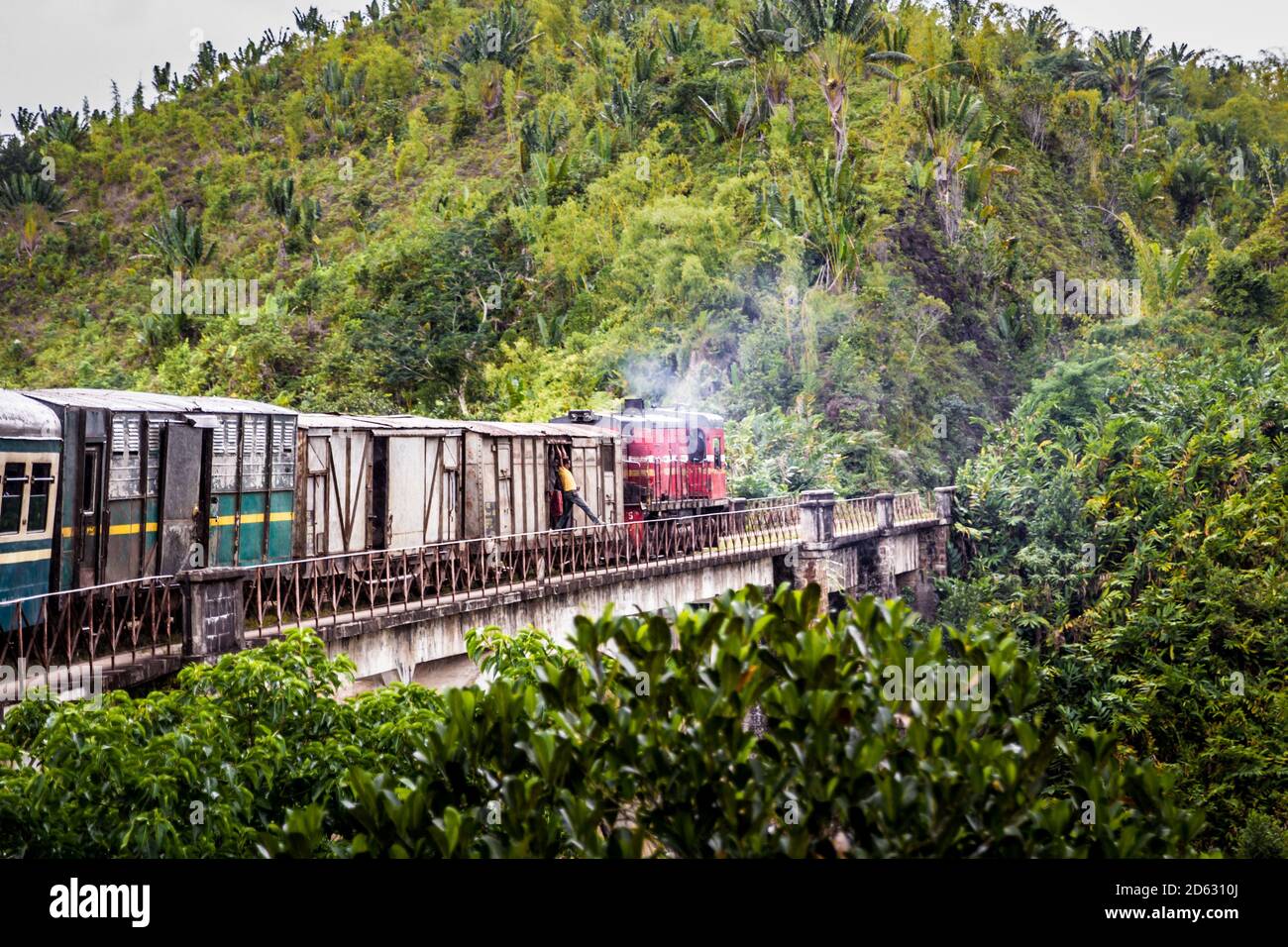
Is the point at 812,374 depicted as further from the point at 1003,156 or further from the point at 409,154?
the point at 409,154

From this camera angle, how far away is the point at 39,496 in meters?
11.9

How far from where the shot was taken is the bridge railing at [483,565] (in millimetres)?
14383

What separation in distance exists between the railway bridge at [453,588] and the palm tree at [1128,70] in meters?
44.8

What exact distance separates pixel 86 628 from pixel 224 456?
381 cm

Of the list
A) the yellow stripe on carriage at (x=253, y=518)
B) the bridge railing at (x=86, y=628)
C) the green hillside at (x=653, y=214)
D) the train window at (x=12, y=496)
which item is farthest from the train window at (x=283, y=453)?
the green hillside at (x=653, y=214)

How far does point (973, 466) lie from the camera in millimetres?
36031

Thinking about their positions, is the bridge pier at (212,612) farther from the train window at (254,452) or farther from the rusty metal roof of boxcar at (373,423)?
the rusty metal roof of boxcar at (373,423)

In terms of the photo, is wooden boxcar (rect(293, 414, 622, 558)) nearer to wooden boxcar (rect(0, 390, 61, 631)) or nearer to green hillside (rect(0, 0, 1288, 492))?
wooden boxcar (rect(0, 390, 61, 631))

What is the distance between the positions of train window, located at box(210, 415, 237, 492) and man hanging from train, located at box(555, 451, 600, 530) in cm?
699

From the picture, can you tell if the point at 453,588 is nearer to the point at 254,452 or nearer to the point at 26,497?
the point at 254,452

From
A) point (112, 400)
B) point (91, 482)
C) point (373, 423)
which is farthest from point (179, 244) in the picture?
point (91, 482)

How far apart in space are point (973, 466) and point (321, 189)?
134 feet

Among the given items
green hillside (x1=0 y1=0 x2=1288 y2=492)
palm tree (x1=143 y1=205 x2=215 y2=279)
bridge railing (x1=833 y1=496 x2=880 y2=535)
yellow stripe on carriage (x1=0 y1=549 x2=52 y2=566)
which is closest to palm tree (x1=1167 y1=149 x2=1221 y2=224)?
green hillside (x1=0 y1=0 x2=1288 y2=492)

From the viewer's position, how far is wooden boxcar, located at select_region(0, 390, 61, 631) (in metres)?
11.3
